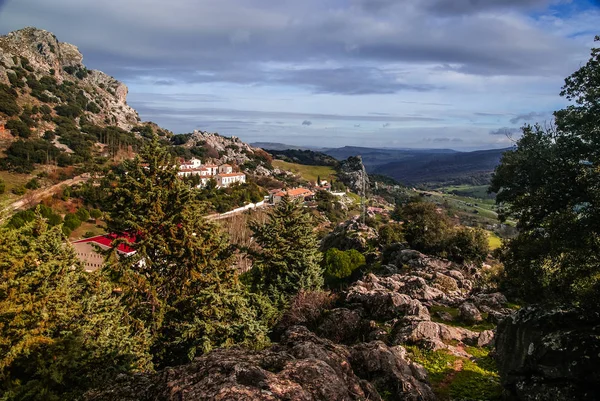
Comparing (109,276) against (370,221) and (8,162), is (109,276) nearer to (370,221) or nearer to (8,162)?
(370,221)

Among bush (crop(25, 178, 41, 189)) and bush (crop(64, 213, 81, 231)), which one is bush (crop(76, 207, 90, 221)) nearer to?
bush (crop(64, 213, 81, 231))

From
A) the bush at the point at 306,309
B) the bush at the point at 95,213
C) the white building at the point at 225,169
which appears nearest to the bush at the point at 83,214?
the bush at the point at 95,213

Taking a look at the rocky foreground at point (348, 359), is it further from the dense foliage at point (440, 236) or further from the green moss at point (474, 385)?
the dense foliage at point (440, 236)

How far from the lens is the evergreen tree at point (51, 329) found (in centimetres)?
1132

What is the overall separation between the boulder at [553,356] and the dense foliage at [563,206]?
2.05 meters

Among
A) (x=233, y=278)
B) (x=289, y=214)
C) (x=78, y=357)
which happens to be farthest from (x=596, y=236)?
(x=289, y=214)

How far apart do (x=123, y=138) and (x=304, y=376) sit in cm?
15031

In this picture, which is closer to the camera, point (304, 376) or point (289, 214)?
point (304, 376)

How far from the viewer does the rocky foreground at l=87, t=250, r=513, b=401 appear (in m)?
6.71

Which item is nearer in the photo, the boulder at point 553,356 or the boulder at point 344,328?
the boulder at point 553,356

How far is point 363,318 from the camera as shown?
20484 millimetres

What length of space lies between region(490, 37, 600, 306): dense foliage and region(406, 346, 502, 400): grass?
3.51 meters

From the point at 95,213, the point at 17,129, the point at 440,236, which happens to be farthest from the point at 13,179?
the point at 440,236

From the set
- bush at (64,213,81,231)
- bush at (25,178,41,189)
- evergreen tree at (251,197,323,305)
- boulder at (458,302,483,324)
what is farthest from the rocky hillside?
boulder at (458,302,483,324)
